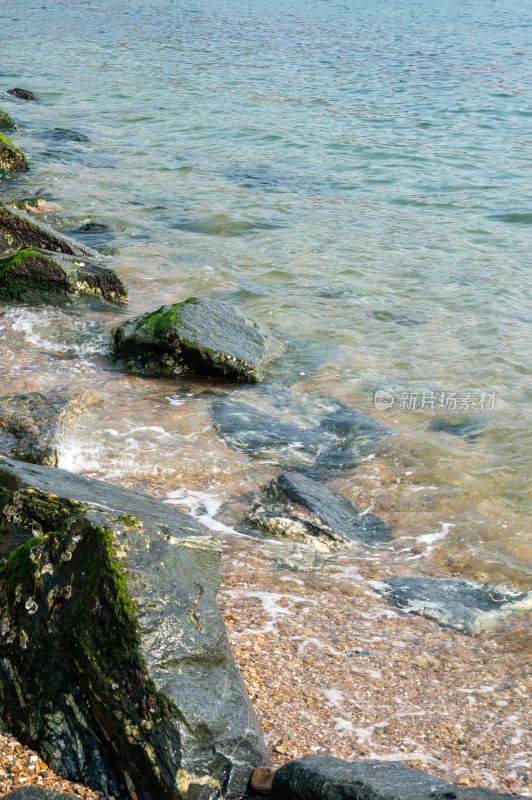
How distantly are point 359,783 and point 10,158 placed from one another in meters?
15.2

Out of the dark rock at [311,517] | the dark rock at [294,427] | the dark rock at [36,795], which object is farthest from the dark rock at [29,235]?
the dark rock at [36,795]

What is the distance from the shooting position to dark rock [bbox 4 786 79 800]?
111 inches

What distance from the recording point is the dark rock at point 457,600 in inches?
193

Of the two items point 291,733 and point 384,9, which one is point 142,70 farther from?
point 291,733

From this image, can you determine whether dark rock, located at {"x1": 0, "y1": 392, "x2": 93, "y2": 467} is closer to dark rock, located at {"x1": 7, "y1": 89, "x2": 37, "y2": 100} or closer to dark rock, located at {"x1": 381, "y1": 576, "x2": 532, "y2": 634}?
dark rock, located at {"x1": 381, "y1": 576, "x2": 532, "y2": 634}

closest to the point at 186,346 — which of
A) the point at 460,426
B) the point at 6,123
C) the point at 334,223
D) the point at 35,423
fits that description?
the point at 35,423

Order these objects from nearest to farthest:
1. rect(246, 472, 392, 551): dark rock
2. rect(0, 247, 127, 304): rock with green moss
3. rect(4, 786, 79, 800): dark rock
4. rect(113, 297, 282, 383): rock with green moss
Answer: rect(4, 786, 79, 800): dark rock → rect(246, 472, 392, 551): dark rock → rect(113, 297, 282, 383): rock with green moss → rect(0, 247, 127, 304): rock with green moss

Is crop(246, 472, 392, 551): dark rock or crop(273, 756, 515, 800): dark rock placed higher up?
crop(273, 756, 515, 800): dark rock

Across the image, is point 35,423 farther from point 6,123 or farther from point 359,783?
point 6,123

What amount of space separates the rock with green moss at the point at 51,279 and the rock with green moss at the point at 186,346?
1624 millimetres

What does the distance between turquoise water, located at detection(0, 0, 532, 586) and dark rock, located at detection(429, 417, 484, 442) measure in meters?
0.09

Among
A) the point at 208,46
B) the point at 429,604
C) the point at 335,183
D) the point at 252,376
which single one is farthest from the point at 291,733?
the point at 208,46

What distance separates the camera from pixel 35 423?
633 centimetres

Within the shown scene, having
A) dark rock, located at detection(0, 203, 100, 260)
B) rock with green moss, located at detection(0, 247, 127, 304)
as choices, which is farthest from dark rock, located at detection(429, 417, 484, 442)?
dark rock, located at detection(0, 203, 100, 260)
